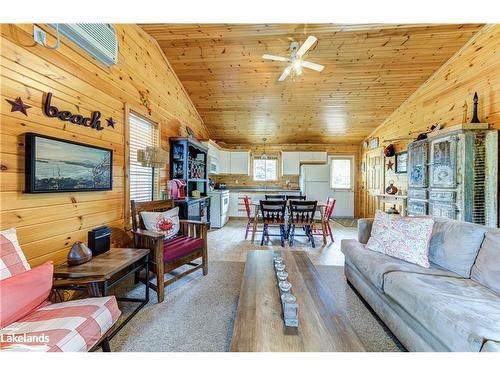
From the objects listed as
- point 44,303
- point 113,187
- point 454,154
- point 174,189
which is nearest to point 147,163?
point 113,187

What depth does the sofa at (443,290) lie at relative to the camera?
3.54ft

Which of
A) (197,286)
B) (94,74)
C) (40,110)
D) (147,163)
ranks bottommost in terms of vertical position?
(197,286)

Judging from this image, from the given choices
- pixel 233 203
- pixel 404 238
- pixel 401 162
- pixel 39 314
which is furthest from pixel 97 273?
pixel 401 162

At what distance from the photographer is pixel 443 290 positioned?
1395 mm

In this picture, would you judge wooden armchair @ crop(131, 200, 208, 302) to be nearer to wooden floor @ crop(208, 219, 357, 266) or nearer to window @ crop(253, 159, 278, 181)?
wooden floor @ crop(208, 219, 357, 266)

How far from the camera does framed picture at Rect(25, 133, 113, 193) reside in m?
1.59

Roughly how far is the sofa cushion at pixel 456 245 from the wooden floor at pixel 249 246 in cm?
139

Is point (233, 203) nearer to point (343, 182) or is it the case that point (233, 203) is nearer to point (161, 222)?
point (343, 182)

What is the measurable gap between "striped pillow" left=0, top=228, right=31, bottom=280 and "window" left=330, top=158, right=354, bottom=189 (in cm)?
703

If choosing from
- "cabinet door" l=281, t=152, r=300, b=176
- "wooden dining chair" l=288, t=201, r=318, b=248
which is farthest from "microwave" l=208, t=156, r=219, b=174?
"wooden dining chair" l=288, t=201, r=318, b=248

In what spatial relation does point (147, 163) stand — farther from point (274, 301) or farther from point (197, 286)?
point (274, 301)

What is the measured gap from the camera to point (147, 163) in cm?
292

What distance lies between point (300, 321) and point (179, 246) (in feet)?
5.41

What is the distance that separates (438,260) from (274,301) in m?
1.56
